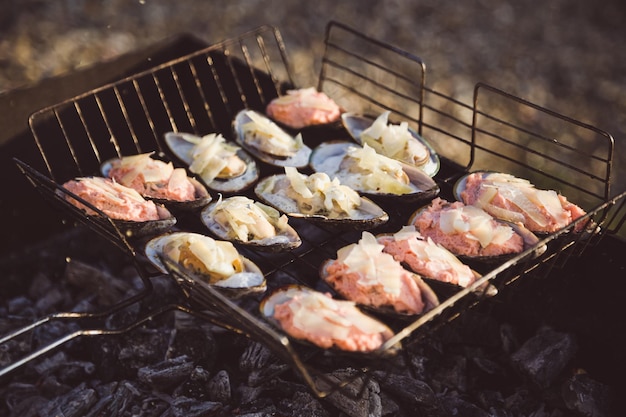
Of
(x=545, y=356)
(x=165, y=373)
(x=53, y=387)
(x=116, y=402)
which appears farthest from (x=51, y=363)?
(x=545, y=356)

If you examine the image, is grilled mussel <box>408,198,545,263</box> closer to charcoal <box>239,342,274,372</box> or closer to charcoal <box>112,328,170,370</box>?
charcoal <box>239,342,274,372</box>

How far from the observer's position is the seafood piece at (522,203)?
126 inches

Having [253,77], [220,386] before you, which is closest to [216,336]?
[220,386]

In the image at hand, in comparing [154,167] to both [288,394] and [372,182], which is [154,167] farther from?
[288,394]

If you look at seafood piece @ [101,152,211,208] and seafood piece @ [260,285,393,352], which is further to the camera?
seafood piece @ [101,152,211,208]

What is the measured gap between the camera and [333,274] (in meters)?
2.86

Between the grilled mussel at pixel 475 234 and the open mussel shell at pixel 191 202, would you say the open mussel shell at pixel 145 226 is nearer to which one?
the open mussel shell at pixel 191 202

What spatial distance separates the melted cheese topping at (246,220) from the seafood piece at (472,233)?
2.23 ft

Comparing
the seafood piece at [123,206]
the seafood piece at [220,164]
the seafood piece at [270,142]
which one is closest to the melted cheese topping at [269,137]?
the seafood piece at [270,142]

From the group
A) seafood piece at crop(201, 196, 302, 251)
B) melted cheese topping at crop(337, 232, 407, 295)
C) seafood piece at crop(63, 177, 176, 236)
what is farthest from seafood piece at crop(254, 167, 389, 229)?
seafood piece at crop(63, 177, 176, 236)

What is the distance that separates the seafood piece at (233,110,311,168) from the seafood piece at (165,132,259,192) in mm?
81

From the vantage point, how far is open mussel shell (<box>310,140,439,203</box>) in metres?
3.42

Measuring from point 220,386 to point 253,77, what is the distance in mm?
2124

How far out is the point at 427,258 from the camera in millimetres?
2910
